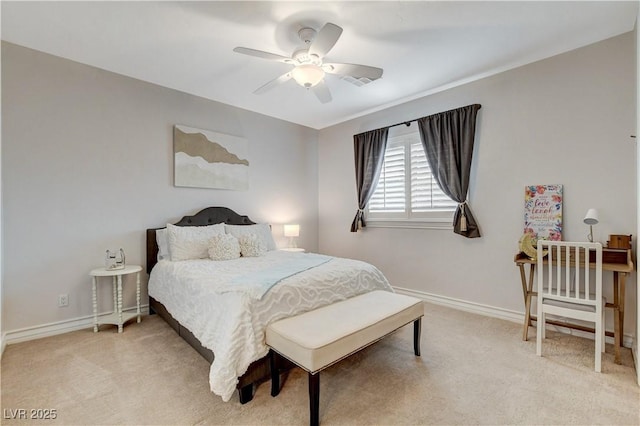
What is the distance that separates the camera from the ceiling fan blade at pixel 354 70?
240 centimetres

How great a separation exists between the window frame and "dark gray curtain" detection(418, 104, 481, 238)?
0.21m

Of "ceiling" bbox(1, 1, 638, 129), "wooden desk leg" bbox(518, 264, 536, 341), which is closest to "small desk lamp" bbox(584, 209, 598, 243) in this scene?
"wooden desk leg" bbox(518, 264, 536, 341)

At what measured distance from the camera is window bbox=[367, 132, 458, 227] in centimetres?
373

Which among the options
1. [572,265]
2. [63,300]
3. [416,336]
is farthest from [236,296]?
[572,265]

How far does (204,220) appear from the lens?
12.4 ft

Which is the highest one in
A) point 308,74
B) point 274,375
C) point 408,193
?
point 308,74

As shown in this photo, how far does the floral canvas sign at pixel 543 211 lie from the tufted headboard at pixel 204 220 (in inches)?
132

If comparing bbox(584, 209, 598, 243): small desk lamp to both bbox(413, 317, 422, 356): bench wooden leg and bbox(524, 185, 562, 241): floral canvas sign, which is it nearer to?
bbox(524, 185, 562, 241): floral canvas sign

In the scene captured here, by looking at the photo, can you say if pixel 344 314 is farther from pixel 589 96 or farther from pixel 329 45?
pixel 589 96

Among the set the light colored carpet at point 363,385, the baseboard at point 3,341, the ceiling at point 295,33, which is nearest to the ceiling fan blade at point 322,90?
the ceiling at point 295,33

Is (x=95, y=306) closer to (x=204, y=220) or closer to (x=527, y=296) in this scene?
(x=204, y=220)

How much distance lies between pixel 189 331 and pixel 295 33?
8.51 feet

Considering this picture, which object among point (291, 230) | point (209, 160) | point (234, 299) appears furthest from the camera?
point (291, 230)

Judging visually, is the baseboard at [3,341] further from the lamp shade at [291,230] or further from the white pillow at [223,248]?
the lamp shade at [291,230]
